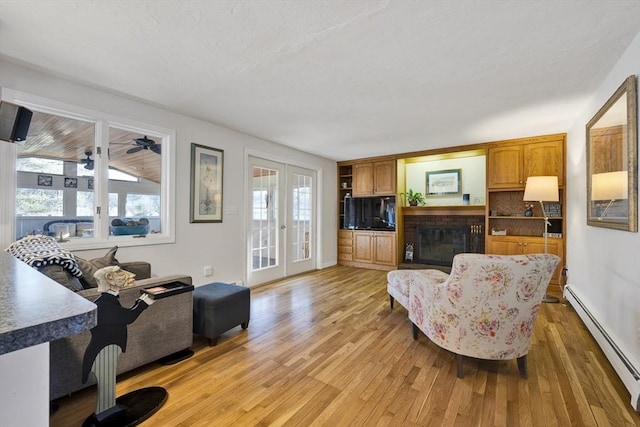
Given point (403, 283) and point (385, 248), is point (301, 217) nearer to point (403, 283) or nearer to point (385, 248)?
point (385, 248)

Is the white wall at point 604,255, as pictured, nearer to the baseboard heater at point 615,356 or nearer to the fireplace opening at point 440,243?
the baseboard heater at point 615,356

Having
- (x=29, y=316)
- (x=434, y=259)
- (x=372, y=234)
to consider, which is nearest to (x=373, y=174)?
(x=372, y=234)

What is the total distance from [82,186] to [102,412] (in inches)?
80.0

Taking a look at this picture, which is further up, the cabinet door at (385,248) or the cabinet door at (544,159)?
the cabinet door at (544,159)

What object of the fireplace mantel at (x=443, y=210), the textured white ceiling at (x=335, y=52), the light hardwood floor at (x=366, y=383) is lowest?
the light hardwood floor at (x=366, y=383)

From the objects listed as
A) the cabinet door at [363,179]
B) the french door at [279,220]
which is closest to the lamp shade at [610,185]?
the cabinet door at [363,179]

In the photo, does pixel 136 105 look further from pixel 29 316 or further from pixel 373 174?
pixel 373 174

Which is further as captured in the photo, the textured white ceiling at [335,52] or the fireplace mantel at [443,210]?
the fireplace mantel at [443,210]

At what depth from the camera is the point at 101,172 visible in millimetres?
2764

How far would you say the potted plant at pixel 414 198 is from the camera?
5.54 metres

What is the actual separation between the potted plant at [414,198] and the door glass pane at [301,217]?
186cm

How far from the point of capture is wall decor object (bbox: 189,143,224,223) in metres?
3.53

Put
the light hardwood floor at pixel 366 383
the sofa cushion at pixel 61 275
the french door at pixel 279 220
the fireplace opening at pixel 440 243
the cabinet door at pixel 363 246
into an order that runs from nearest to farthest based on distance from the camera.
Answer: the light hardwood floor at pixel 366 383 < the sofa cushion at pixel 61 275 < the french door at pixel 279 220 < the fireplace opening at pixel 440 243 < the cabinet door at pixel 363 246

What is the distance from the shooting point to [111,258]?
2449mm
